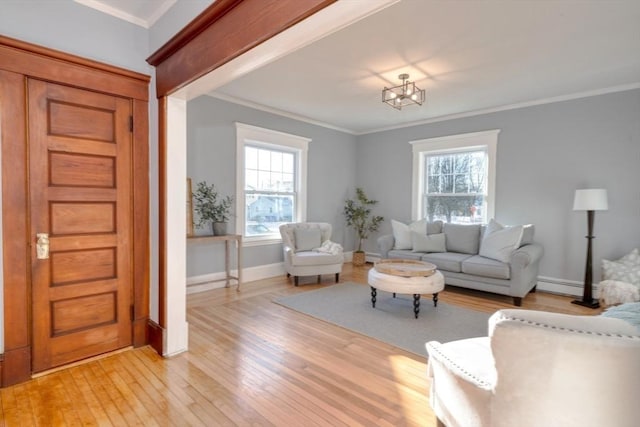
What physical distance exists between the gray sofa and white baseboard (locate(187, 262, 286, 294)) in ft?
5.67

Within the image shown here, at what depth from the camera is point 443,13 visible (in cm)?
235

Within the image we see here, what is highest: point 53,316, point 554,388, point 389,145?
point 389,145

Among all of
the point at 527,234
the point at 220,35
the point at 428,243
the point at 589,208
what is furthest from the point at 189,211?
the point at 589,208

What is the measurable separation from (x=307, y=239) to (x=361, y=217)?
169cm

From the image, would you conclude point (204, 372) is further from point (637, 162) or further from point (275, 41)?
point (637, 162)

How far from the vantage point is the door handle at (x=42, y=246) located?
2084mm

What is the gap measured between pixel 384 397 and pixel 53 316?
225 centimetres

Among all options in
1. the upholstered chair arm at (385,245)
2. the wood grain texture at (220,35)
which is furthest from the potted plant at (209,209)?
the upholstered chair arm at (385,245)

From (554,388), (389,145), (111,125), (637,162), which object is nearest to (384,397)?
(554,388)

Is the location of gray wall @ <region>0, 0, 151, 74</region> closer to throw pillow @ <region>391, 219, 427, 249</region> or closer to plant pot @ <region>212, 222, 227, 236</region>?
plant pot @ <region>212, 222, 227, 236</region>

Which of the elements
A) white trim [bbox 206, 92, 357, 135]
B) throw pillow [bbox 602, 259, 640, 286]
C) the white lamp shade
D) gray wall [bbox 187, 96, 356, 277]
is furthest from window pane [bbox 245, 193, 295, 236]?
throw pillow [bbox 602, 259, 640, 286]

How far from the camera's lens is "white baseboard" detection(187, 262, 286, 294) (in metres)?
4.09

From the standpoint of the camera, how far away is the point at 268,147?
5012 mm

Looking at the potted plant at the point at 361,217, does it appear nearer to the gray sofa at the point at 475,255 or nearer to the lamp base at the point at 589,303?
the gray sofa at the point at 475,255
